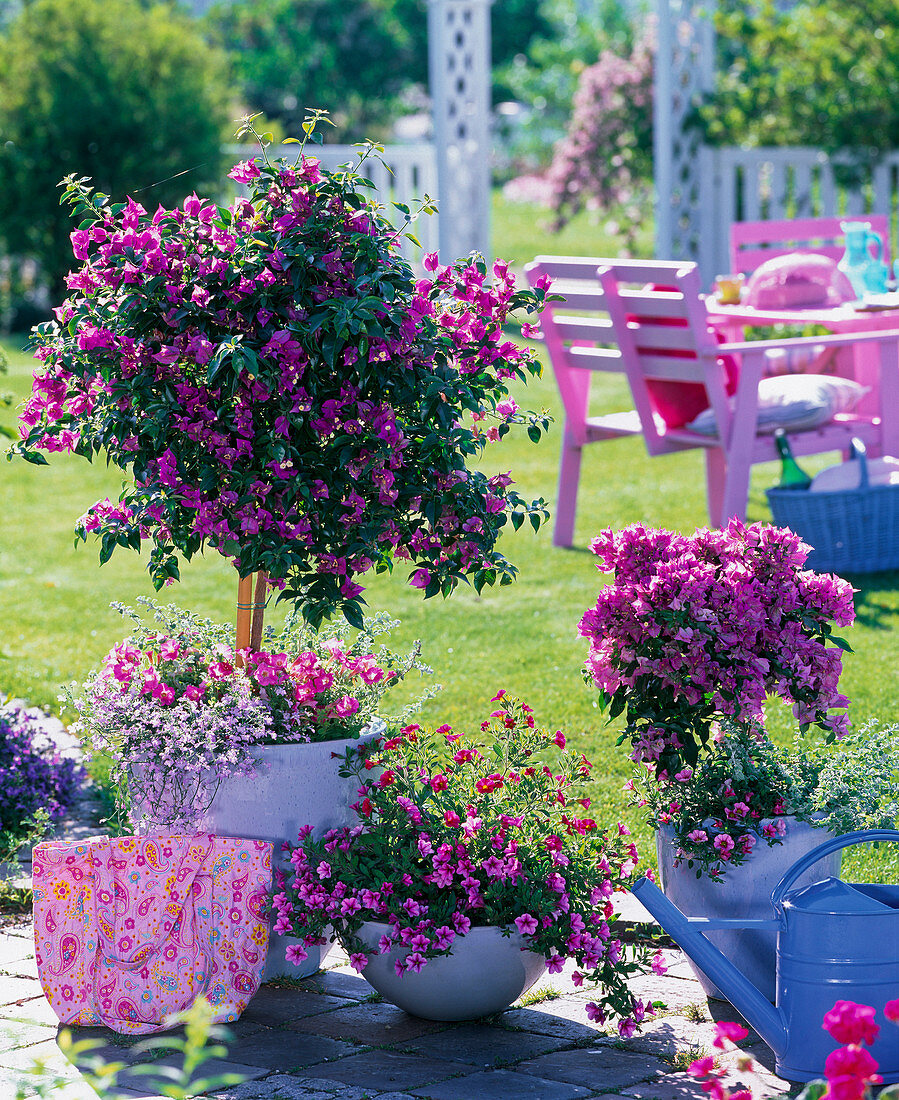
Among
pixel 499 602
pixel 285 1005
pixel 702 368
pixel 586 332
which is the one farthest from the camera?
pixel 586 332

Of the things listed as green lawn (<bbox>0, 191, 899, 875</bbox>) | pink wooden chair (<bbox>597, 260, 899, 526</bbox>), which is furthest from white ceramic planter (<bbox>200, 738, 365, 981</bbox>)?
pink wooden chair (<bbox>597, 260, 899, 526</bbox>)

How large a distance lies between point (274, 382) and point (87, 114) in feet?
38.9

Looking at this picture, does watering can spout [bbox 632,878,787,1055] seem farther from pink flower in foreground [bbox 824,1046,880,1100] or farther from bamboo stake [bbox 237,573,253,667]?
bamboo stake [bbox 237,573,253,667]

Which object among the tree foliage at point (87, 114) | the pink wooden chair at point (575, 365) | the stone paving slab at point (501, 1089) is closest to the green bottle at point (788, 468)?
the pink wooden chair at point (575, 365)

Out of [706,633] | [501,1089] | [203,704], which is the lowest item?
[501,1089]

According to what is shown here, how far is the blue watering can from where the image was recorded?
242 centimetres

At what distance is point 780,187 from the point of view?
12.0 metres

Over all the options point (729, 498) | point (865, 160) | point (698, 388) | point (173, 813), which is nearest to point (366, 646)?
point (173, 813)

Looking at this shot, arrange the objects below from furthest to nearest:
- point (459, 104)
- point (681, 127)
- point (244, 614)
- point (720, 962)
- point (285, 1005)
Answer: point (459, 104), point (681, 127), point (244, 614), point (285, 1005), point (720, 962)

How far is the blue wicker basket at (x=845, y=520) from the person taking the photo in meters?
5.54

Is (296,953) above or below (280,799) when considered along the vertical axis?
below

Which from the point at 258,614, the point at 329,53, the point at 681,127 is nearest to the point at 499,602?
the point at 258,614

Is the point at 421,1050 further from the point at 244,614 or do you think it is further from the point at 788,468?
the point at 788,468

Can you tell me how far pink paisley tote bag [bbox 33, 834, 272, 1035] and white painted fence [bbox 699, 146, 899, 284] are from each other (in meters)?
9.45
